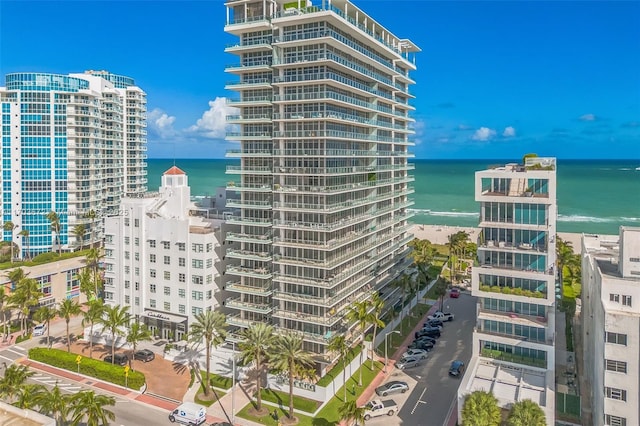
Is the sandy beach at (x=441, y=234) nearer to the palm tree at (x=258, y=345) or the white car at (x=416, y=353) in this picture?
the white car at (x=416, y=353)

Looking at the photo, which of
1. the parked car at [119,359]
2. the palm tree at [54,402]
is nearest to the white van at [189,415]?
the palm tree at [54,402]

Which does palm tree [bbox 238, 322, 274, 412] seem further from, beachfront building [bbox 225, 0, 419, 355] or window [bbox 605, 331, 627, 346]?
window [bbox 605, 331, 627, 346]

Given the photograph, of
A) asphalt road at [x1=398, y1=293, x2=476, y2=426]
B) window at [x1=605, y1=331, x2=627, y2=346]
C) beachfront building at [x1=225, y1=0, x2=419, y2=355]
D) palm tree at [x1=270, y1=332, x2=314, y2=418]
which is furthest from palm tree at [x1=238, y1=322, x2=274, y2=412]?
window at [x1=605, y1=331, x2=627, y2=346]

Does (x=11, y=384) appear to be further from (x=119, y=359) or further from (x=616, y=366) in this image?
(x=616, y=366)

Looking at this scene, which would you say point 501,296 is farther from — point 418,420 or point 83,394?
point 83,394

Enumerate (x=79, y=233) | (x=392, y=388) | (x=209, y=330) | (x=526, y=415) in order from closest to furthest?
(x=526, y=415) → (x=209, y=330) → (x=392, y=388) → (x=79, y=233)

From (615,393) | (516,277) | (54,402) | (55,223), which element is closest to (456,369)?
(516,277)
